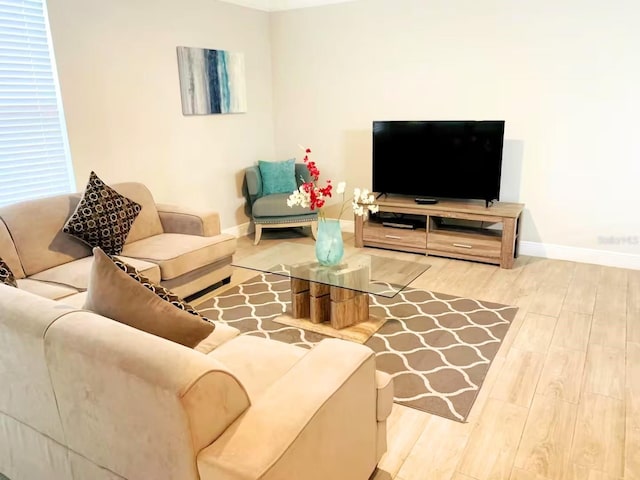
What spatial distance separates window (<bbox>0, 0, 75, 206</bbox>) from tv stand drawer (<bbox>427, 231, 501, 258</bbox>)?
324cm

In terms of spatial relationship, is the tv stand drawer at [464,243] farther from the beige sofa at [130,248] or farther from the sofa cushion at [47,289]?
the sofa cushion at [47,289]

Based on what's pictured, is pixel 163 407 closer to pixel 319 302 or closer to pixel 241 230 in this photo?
pixel 319 302

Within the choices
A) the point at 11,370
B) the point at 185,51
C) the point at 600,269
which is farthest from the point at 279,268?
the point at 600,269

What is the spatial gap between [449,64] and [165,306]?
3963 millimetres

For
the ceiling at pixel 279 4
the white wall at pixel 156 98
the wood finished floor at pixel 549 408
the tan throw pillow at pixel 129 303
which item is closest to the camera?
the tan throw pillow at pixel 129 303

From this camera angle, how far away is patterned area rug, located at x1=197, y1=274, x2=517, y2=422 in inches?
100

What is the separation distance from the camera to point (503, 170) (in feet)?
15.3

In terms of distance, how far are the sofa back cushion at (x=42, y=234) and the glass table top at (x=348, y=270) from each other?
3.80 feet

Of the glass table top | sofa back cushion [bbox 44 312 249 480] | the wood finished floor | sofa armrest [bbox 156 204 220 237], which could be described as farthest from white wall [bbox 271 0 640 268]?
sofa back cushion [bbox 44 312 249 480]

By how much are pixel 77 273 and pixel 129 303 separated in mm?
1664

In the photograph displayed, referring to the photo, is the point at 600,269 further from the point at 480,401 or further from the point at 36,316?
the point at 36,316

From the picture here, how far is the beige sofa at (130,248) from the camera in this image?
10.0 feet

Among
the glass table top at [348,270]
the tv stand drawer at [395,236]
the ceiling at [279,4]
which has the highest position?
the ceiling at [279,4]

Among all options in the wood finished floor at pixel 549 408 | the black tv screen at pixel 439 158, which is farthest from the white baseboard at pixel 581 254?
the black tv screen at pixel 439 158
